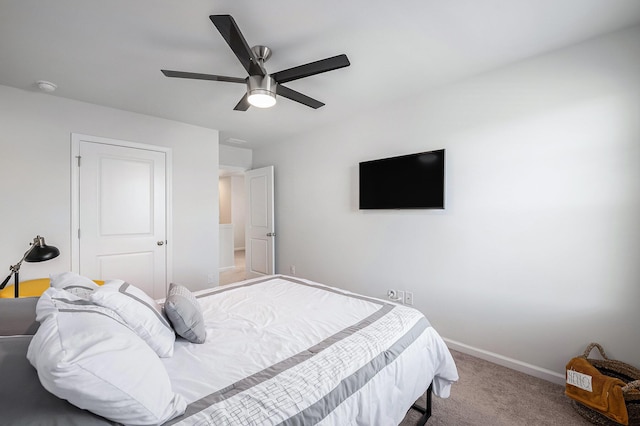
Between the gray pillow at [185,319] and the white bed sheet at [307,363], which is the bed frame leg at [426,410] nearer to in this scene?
the white bed sheet at [307,363]

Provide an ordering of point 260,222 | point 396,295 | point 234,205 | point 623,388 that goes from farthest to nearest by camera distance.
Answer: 1. point 234,205
2. point 260,222
3. point 396,295
4. point 623,388

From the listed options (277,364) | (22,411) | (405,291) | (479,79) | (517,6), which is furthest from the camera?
(405,291)

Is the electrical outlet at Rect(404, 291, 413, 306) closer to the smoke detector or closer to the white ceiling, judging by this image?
the white ceiling

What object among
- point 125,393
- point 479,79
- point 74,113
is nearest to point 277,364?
point 125,393

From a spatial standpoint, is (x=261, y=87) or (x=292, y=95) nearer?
(x=261, y=87)

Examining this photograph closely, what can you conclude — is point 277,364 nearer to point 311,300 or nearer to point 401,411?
point 401,411

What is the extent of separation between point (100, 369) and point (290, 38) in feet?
6.67

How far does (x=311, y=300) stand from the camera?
6.82 feet

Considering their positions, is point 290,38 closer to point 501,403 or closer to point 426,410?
point 426,410

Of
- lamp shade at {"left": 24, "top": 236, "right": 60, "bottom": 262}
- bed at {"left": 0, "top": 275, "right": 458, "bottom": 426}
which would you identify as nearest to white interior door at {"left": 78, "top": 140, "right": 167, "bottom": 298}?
lamp shade at {"left": 24, "top": 236, "right": 60, "bottom": 262}

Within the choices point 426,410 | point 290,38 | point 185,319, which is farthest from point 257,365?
point 290,38

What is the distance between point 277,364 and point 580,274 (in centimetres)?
226

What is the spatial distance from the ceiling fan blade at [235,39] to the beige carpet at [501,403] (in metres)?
2.42

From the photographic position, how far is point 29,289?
2.43 metres
